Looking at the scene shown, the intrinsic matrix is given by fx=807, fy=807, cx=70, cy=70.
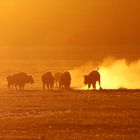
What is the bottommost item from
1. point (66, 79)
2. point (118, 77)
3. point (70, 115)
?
point (70, 115)

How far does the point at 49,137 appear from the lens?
32.5 meters

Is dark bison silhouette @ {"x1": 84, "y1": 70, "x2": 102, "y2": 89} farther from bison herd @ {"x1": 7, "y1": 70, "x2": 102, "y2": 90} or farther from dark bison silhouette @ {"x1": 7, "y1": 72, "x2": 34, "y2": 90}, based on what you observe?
dark bison silhouette @ {"x1": 7, "y1": 72, "x2": 34, "y2": 90}

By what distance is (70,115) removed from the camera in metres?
40.8

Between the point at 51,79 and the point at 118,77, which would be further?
the point at 118,77

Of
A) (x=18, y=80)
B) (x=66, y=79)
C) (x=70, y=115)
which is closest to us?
(x=70, y=115)

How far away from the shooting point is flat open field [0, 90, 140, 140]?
33.7m

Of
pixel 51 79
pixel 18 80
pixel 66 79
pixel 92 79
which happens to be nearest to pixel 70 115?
pixel 92 79

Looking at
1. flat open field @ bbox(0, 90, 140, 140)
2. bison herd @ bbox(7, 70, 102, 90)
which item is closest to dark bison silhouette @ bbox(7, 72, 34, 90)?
bison herd @ bbox(7, 70, 102, 90)

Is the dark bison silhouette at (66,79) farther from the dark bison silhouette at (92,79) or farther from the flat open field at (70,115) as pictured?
the flat open field at (70,115)

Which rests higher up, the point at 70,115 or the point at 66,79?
the point at 66,79

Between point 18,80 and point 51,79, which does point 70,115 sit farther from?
point 18,80

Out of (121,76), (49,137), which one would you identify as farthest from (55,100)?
(121,76)

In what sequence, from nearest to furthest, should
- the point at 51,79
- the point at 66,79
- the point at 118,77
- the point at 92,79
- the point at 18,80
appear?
the point at 92,79
the point at 66,79
the point at 51,79
the point at 18,80
the point at 118,77

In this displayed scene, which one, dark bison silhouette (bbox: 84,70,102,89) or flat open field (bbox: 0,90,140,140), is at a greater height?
dark bison silhouette (bbox: 84,70,102,89)
